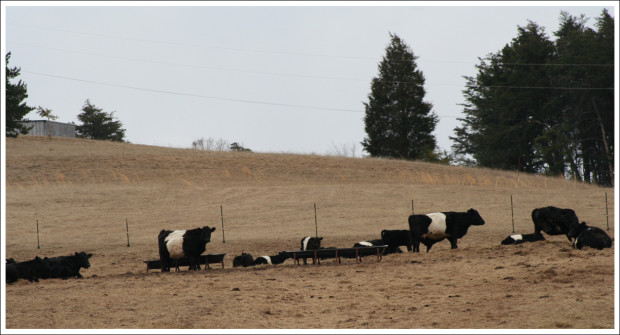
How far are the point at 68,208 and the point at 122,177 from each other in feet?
41.2

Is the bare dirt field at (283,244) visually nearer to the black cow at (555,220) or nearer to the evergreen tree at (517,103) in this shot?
the black cow at (555,220)

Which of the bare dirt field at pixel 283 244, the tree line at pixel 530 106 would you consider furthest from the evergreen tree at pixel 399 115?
the bare dirt field at pixel 283 244

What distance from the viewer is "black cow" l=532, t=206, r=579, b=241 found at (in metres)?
21.8

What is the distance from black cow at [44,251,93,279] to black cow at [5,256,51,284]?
0.24 m

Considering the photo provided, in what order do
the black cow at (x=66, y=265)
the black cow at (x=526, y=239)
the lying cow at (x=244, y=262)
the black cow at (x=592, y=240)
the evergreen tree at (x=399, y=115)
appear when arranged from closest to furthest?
the black cow at (x=592, y=240) → the black cow at (x=66, y=265) → the lying cow at (x=244, y=262) → the black cow at (x=526, y=239) → the evergreen tree at (x=399, y=115)

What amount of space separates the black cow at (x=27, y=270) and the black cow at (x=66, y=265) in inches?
9.4

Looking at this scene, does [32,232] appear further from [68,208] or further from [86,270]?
[86,270]

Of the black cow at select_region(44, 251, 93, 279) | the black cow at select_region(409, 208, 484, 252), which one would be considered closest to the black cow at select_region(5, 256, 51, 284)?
the black cow at select_region(44, 251, 93, 279)

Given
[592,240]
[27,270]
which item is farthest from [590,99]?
[27,270]

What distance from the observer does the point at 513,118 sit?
7256cm

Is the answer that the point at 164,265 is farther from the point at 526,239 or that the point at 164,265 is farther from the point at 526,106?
the point at 526,106

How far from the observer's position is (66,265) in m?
20.9

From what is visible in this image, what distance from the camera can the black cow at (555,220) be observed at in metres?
21.8

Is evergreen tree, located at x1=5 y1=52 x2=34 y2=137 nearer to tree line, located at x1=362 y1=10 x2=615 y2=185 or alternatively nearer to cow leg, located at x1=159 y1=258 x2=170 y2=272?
tree line, located at x1=362 y1=10 x2=615 y2=185
